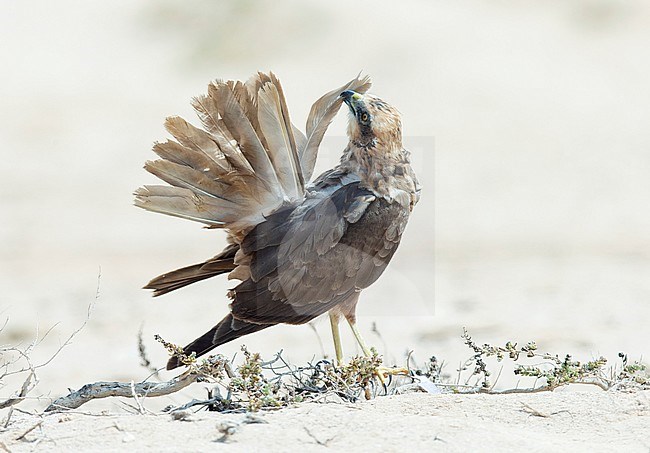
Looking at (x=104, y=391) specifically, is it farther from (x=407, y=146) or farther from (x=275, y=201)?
(x=407, y=146)

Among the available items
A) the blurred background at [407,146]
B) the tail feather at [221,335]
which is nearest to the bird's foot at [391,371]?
the tail feather at [221,335]

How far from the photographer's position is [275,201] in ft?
19.0

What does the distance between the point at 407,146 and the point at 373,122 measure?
1.21 meters

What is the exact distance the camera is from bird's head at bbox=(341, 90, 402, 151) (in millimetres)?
5734

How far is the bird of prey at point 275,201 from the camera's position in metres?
5.57

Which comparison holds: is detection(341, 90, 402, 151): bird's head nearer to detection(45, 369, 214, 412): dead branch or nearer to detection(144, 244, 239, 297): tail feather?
detection(144, 244, 239, 297): tail feather

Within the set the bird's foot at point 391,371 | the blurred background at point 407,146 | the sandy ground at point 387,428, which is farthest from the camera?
the blurred background at point 407,146

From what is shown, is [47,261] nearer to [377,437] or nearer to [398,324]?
[398,324]

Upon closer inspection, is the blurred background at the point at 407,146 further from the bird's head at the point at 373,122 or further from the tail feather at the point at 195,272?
the tail feather at the point at 195,272

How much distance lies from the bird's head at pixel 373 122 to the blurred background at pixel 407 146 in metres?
0.76

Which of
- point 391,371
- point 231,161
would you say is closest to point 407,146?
point 231,161

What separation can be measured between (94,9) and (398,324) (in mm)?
14539

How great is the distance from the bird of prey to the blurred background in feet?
2.61

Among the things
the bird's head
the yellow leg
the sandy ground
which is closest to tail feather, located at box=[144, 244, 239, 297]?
the yellow leg
